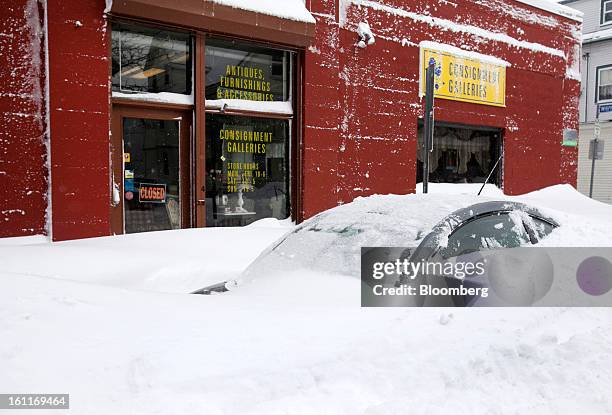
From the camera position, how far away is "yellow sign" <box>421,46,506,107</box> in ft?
38.5

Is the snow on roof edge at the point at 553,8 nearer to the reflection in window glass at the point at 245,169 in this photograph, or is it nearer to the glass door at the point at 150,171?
the reflection in window glass at the point at 245,169

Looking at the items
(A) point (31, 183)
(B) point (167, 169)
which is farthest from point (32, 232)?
(B) point (167, 169)

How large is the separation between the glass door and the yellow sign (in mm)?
5832

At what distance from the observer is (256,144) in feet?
30.4

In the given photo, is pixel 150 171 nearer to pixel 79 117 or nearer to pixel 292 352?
pixel 79 117

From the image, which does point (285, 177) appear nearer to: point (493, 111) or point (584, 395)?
point (493, 111)

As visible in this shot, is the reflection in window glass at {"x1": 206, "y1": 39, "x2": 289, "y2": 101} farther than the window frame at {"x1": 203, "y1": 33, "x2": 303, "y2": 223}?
No

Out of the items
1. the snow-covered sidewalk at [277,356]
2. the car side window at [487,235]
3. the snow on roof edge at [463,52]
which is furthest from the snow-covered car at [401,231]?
the snow on roof edge at [463,52]

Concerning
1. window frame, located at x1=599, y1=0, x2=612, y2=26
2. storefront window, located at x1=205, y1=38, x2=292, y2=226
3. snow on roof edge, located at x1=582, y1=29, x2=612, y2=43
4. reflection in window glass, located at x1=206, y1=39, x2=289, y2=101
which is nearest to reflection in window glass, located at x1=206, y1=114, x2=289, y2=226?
storefront window, located at x1=205, y1=38, x2=292, y2=226

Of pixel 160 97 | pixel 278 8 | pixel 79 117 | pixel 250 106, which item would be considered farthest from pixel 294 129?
pixel 79 117

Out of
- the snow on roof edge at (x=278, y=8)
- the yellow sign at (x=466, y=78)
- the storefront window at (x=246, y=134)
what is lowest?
the storefront window at (x=246, y=134)

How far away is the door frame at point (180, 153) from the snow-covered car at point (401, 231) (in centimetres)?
428

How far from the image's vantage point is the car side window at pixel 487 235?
11.9 feet

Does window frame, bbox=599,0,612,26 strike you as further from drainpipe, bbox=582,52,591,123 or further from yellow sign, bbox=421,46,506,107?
yellow sign, bbox=421,46,506,107
